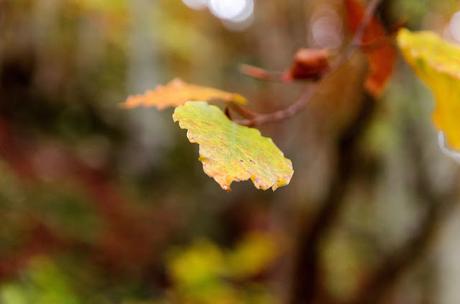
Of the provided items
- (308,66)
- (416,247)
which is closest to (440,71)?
(308,66)

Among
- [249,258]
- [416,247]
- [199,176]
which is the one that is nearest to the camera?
[416,247]

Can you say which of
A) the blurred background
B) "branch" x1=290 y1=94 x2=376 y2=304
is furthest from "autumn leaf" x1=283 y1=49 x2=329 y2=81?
"branch" x1=290 y1=94 x2=376 y2=304

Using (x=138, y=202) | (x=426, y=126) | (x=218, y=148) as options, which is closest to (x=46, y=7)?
(x=138, y=202)

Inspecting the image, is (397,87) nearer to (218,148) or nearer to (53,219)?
(53,219)

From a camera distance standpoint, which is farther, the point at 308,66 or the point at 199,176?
the point at 199,176

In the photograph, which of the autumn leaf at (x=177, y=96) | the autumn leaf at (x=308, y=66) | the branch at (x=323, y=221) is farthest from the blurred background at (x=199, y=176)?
the autumn leaf at (x=177, y=96)

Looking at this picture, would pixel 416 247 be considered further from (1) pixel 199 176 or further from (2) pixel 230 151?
(1) pixel 199 176
